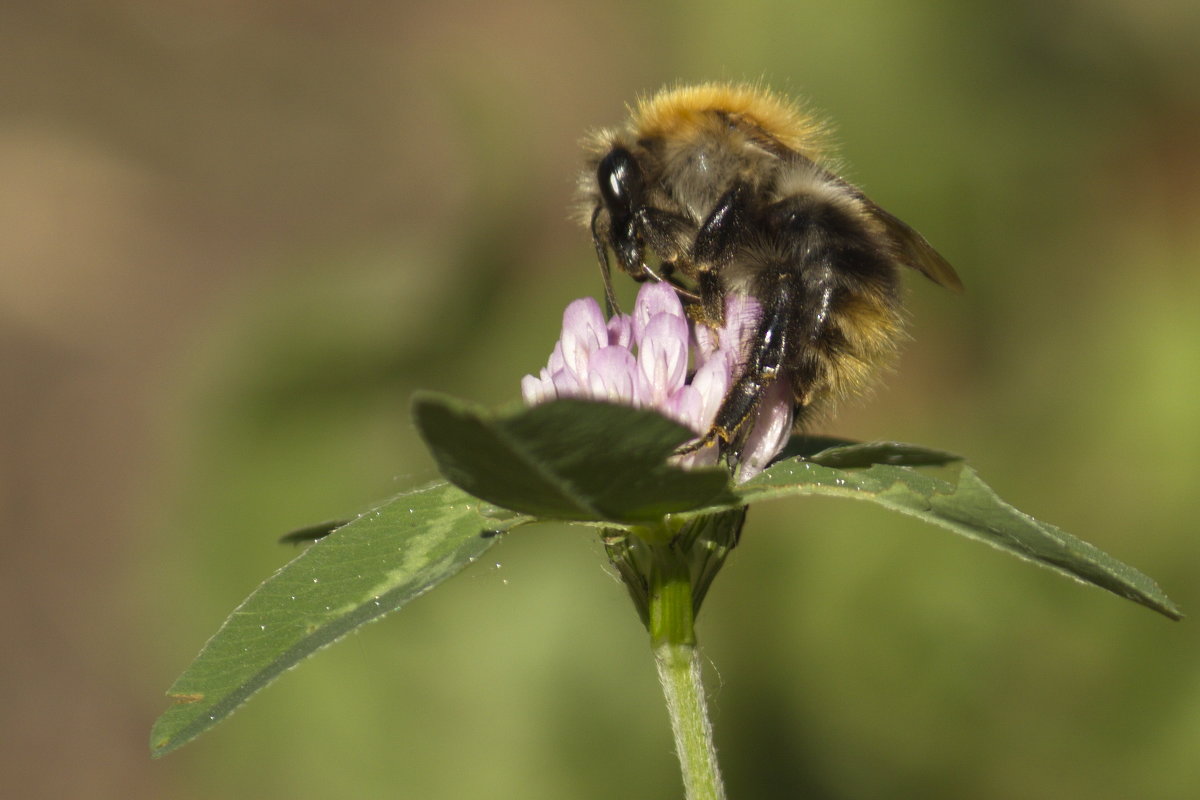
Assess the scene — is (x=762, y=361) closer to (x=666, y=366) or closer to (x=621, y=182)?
(x=666, y=366)

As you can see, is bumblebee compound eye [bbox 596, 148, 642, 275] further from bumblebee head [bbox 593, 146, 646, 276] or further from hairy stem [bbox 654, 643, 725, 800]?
hairy stem [bbox 654, 643, 725, 800]

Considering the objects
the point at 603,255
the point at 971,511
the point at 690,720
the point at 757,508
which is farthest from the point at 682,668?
the point at 757,508

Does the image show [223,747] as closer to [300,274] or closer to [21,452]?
[300,274]

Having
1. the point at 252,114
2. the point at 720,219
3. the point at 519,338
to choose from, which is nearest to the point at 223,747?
the point at 519,338

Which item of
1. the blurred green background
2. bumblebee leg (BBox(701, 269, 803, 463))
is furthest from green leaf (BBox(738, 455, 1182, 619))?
the blurred green background

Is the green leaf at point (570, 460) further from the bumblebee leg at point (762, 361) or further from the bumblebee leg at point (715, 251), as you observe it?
the bumblebee leg at point (715, 251)
